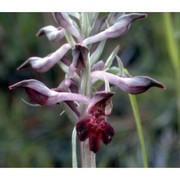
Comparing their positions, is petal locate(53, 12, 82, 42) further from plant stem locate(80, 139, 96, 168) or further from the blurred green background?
the blurred green background

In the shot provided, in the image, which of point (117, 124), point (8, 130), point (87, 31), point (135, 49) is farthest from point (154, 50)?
point (87, 31)

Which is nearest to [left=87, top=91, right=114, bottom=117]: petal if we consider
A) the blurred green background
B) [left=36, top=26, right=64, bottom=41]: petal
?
[left=36, top=26, right=64, bottom=41]: petal

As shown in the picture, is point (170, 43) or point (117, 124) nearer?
point (170, 43)

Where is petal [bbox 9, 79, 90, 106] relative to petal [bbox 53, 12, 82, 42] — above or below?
below

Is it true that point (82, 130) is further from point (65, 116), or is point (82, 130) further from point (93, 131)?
point (65, 116)

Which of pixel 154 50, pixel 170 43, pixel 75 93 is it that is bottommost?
pixel 75 93

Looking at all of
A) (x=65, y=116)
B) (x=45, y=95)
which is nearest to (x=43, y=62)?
(x=45, y=95)

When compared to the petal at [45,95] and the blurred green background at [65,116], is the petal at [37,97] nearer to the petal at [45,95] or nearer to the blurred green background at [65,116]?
the petal at [45,95]

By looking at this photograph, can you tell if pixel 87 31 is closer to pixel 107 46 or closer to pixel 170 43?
pixel 170 43
